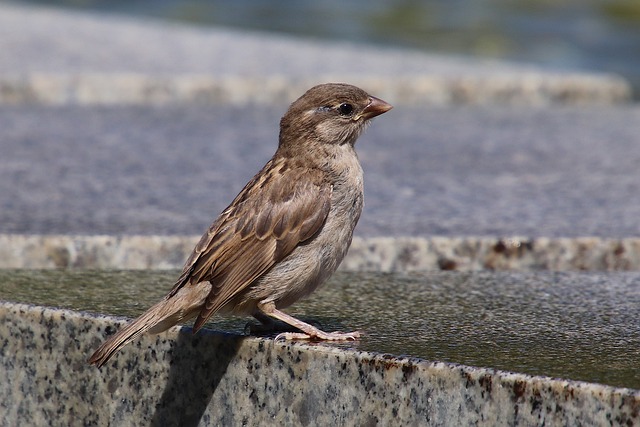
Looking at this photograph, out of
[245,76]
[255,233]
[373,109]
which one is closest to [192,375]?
[255,233]

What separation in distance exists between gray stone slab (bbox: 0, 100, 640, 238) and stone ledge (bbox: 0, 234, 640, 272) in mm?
133

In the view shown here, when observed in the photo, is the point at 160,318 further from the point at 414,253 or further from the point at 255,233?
the point at 414,253

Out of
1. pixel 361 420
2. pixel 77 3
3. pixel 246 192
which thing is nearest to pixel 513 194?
pixel 246 192

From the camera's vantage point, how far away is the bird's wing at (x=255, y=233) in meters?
3.76

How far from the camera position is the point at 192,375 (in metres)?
3.72

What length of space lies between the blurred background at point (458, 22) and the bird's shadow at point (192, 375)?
1084cm

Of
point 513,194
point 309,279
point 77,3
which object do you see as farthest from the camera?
point 77,3

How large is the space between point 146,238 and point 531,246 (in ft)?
5.26

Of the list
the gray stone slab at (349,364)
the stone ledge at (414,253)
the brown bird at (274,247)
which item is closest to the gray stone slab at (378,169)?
the stone ledge at (414,253)

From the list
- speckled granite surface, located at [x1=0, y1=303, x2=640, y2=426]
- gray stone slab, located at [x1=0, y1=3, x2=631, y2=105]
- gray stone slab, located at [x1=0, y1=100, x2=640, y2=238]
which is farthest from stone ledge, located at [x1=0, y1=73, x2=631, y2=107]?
speckled granite surface, located at [x1=0, y1=303, x2=640, y2=426]

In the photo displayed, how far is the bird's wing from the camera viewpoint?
3.76m

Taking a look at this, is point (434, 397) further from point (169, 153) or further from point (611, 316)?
point (169, 153)

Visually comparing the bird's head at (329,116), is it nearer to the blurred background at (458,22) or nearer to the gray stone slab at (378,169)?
the gray stone slab at (378,169)

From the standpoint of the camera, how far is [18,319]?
396 cm
